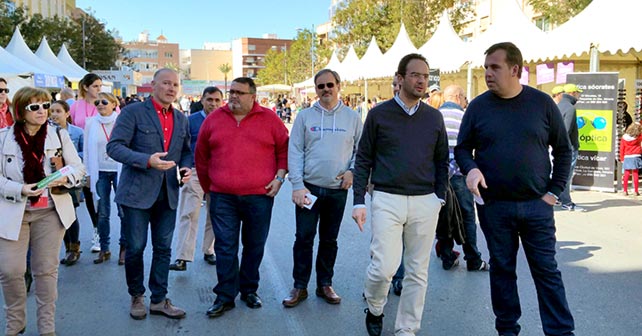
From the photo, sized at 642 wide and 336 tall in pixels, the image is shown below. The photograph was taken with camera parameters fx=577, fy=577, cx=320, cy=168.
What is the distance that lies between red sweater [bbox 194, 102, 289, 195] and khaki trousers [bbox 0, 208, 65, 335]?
1324mm

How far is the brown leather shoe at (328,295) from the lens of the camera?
16.8ft

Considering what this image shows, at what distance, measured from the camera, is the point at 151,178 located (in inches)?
184

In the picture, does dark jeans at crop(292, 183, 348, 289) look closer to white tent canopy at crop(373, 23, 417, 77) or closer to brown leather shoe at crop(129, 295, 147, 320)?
brown leather shoe at crop(129, 295, 147, 320)

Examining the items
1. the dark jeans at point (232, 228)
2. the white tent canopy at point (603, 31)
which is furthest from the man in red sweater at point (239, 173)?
the white tent canopy at point (603, 31)

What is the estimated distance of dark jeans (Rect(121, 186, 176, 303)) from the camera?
4695mm

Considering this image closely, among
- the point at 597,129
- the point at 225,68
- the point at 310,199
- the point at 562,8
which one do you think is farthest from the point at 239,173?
the point at 225,68

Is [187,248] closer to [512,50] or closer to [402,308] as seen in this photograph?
[402,308]

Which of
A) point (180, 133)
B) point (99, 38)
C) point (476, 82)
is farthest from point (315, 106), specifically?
point (99, 38)

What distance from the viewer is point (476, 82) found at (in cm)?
2164

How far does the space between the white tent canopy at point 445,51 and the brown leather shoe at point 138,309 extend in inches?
573

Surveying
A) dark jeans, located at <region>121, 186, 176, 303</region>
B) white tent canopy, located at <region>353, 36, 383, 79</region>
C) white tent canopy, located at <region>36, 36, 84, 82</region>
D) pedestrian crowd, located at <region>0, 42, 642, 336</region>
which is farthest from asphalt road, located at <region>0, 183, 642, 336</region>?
white tent canopy, located at <region>36, 36, 84, 82</region>

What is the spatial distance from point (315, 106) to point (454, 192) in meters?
2.02

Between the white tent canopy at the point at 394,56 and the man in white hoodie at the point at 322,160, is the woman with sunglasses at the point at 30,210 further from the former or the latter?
the white tent canopy at the point at 394,56

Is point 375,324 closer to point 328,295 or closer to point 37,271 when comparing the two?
point 328,295
